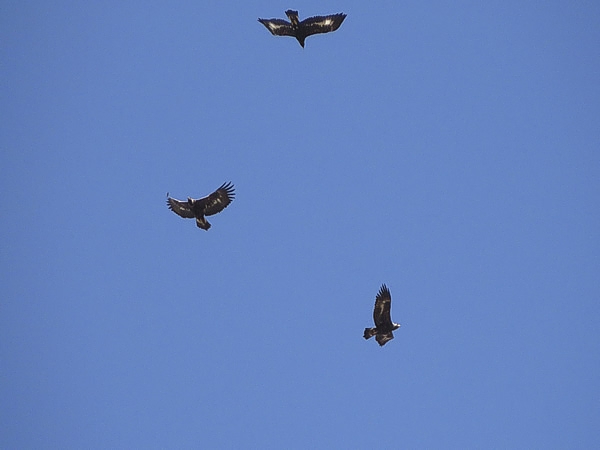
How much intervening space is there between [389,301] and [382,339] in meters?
1.42

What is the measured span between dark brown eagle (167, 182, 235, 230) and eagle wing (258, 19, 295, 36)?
5.66 m

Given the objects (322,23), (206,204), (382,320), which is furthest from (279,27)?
(382,320)

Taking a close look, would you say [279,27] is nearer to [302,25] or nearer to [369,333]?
[302,25]

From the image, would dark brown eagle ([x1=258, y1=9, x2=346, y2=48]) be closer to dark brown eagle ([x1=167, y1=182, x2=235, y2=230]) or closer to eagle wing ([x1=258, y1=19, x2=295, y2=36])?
eagle wing ([x1=258, y1=19, x2=295, y2=36])

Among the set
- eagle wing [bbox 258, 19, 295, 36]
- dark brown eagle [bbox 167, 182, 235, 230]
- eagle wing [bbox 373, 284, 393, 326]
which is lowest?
eagle wing [bbox 373, 284, 393, 326]

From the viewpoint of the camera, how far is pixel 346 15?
30.3m

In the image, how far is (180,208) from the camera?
33.0 meters

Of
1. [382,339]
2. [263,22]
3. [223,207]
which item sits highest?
[263,22]

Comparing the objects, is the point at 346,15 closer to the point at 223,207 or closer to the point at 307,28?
the point at 307,28

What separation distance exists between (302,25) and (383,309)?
1027 cm

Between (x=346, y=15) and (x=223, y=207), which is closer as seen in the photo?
(x=346, y=15)

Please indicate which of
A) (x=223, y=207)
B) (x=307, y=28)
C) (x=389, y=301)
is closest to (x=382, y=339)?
(x=389, y=301)

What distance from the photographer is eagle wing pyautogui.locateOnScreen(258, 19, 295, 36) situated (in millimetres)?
30875

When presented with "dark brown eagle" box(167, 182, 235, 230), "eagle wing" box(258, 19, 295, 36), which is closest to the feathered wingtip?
"dark brown eagle" box(167, 182, 235, 230)
